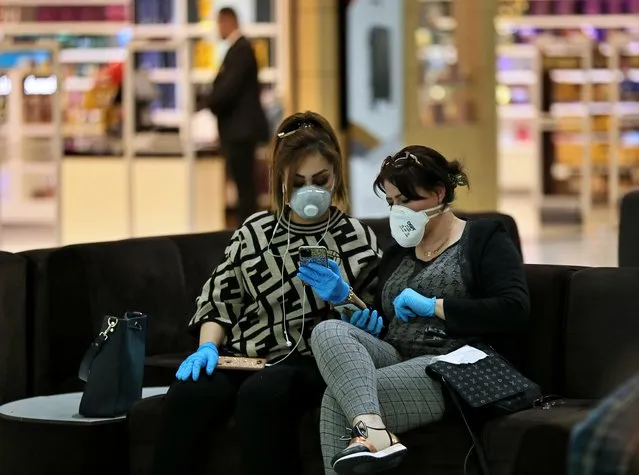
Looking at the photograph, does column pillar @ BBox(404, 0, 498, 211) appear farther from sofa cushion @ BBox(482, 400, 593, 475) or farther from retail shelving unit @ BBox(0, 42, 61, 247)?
sofa cushion @ BBox(482, 400, 593, 475)

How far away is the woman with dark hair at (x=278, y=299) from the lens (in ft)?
11.6

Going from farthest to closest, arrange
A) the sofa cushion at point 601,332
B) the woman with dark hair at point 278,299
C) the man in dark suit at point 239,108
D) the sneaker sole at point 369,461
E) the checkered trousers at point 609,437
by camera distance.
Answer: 1. the man in dark suit at point 239,108
2. the sofa cushion at point 601,332
3. the woman with dark hair at point 278,299
4. the sneaker sole at point 369,461
5. the checkered trousers at point 609,437

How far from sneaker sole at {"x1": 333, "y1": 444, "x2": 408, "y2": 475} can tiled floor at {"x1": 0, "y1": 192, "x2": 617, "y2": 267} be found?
5.72 metres

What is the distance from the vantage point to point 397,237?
3592mm

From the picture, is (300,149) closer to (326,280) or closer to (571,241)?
(326,280)

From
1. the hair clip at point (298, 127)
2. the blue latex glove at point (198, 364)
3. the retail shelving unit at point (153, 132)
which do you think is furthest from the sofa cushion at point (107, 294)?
the retail shelving unit at point (153, 132)

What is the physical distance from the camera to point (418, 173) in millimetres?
3572

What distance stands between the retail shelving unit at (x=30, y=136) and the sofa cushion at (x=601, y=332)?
4.90 metres

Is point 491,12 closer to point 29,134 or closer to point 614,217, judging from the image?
point 614,217

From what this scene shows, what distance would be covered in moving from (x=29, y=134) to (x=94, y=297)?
5.48 meters

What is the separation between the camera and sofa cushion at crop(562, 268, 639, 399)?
3.63m

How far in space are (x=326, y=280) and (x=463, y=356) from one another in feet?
1.36

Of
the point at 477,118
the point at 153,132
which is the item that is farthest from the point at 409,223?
the point at 477,118

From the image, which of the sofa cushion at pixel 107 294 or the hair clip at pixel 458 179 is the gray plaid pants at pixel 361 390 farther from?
the sofa cushion at pixel 107 294
